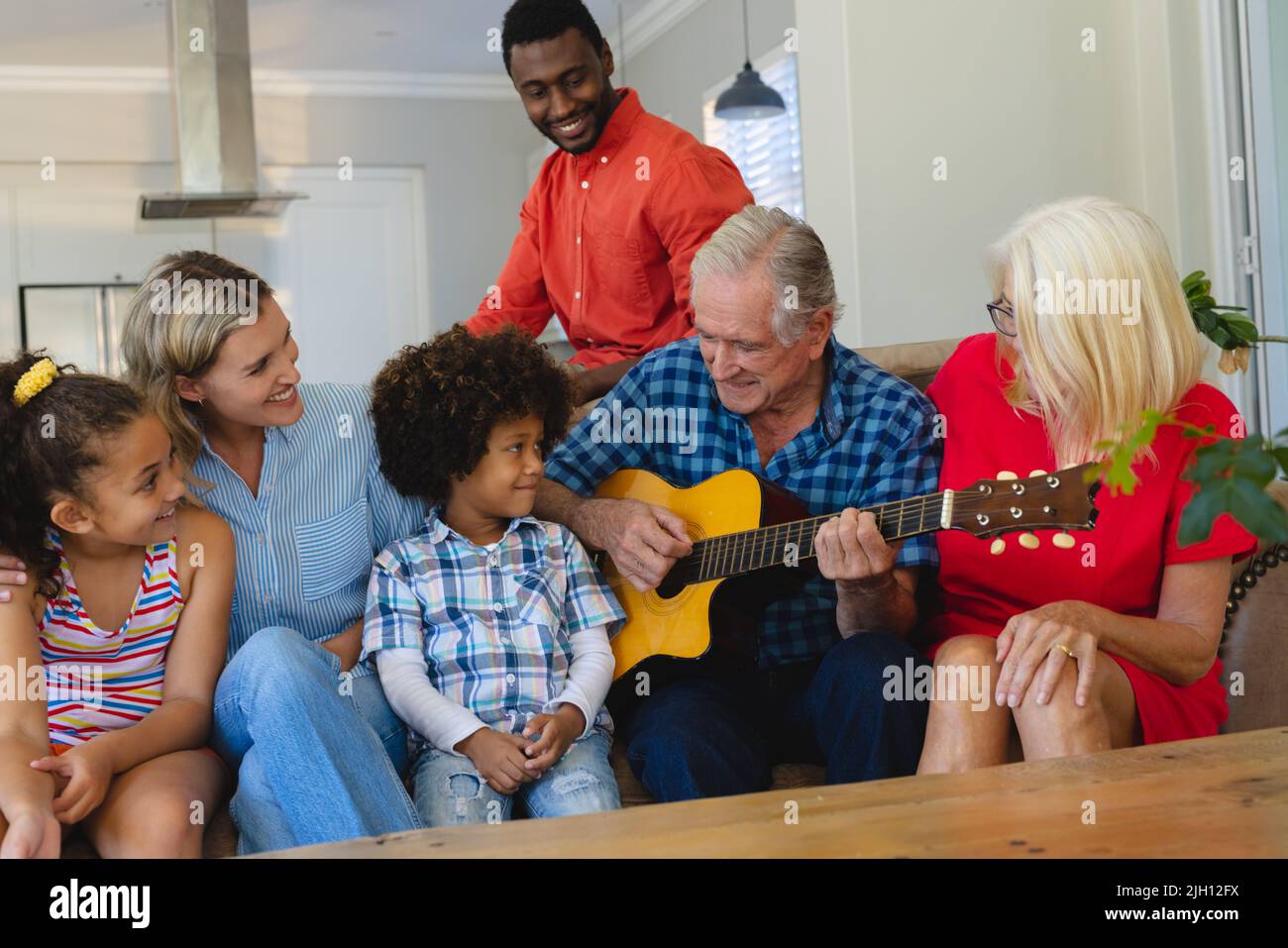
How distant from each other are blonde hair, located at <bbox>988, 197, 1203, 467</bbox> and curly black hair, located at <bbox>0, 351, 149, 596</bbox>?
3.82 ft

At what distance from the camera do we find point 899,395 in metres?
2.03

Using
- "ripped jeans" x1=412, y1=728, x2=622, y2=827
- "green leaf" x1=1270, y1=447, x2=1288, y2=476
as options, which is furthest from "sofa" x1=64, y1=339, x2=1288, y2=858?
"green leaf" x1=1270, y1=447, x2=1288, y2=476

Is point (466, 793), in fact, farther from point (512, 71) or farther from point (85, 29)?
point (85, 29)

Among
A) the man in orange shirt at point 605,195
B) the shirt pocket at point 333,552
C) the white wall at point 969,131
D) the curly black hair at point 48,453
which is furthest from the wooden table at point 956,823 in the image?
the white wall at point 969,131

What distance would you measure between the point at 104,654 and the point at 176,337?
45 cm

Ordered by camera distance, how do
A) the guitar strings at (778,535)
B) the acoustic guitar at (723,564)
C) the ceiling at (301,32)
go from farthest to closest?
the ceiling at (301,32) < the acoustic guitar at (723,564) < the guitar strings at (778,535)

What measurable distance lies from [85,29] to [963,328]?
15.6 feet

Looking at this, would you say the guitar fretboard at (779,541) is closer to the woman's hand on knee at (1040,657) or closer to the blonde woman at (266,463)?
the woman's hand on knee at (1040,657)

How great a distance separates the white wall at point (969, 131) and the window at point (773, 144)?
1.29 metres

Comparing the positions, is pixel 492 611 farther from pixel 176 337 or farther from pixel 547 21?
pixel 547 21

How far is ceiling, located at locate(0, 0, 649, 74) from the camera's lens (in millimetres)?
6184

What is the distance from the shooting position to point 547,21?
2734 mm

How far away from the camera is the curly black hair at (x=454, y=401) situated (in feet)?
6.48

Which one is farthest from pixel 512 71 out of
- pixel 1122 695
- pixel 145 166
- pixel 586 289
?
pixel 145 166
